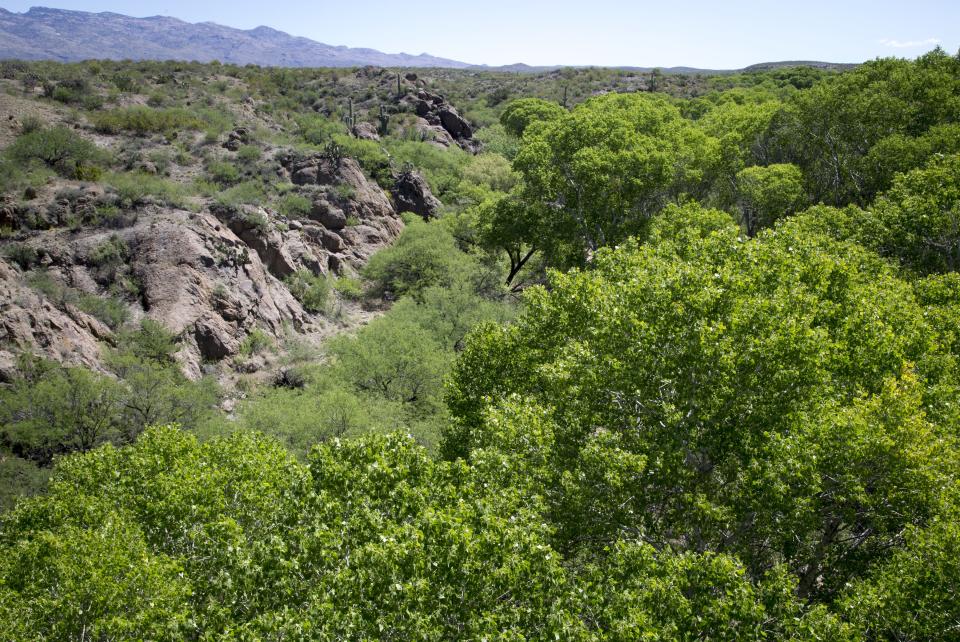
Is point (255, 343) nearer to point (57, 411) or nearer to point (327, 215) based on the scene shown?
point (57, 411)

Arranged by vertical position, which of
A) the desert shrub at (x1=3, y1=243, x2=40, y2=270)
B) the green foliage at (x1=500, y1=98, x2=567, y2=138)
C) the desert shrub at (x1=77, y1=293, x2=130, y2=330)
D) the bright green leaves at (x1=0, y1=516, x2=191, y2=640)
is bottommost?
the desert shrub at (x1=77, y1=293, x2=130, y2=330)

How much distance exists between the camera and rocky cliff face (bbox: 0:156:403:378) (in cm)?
2284

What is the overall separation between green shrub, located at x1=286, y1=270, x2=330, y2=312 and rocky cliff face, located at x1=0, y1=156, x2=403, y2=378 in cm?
58

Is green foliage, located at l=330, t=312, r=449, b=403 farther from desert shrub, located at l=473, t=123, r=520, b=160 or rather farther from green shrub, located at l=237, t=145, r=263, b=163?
desert shrub, located at l=473, t=123, r=520, b=160

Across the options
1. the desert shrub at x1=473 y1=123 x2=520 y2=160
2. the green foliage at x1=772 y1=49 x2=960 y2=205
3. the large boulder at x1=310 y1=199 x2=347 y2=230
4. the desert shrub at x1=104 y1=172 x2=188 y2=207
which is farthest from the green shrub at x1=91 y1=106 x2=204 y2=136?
the green foliage at x1=772 y1=49 x2=960 y2=205

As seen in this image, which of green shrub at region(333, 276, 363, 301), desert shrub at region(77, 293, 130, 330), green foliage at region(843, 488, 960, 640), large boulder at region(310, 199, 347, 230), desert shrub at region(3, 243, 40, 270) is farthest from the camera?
large boulder at region(310, 199, 347, 230)

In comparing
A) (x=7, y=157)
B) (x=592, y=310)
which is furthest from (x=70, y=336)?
(x=592, y=310)

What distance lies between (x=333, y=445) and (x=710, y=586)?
7.42 m

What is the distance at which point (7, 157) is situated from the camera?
32.8 m

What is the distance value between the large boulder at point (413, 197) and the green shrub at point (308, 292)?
1701 cm

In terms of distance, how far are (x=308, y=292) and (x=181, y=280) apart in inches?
321

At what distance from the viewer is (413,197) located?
51875mm

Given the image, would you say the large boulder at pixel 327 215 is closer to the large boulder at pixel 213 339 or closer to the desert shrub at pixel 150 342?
the large boulder at pixel 213 339

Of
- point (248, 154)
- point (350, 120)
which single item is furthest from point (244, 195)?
point (350, 120)
